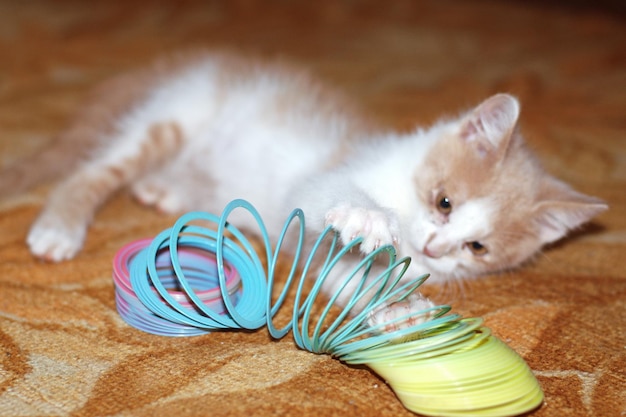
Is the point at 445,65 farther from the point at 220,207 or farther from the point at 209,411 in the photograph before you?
the point at 209,411

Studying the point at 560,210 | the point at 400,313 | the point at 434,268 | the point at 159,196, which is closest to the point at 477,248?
the point at 434,268

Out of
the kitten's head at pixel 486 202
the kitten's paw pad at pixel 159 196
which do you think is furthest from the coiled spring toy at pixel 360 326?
the kitten's paw pad at pixel 159 196

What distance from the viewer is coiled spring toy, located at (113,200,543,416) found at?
1.04 m

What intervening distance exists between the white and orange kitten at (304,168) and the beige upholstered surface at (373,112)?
105mm

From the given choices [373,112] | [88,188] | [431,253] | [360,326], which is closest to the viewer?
[360,326]

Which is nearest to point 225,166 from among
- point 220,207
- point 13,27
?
point 220,207

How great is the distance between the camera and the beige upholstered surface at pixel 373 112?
1136 millimetres


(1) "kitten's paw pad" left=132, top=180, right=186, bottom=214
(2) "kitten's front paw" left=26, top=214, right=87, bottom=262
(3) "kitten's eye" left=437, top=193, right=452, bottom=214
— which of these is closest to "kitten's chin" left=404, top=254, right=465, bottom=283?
(3) "kitten's eye" left=437, top=193, right=452, bottom=214

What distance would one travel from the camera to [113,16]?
3697 millimetres

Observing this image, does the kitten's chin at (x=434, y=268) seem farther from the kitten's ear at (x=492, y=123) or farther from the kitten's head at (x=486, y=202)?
the kitten's ear at (x=492, y=123)

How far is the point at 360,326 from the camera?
125 cm

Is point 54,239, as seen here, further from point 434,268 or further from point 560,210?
point 560,210

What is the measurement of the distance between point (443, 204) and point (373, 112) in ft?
3.56

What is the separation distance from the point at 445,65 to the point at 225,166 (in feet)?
5.32
